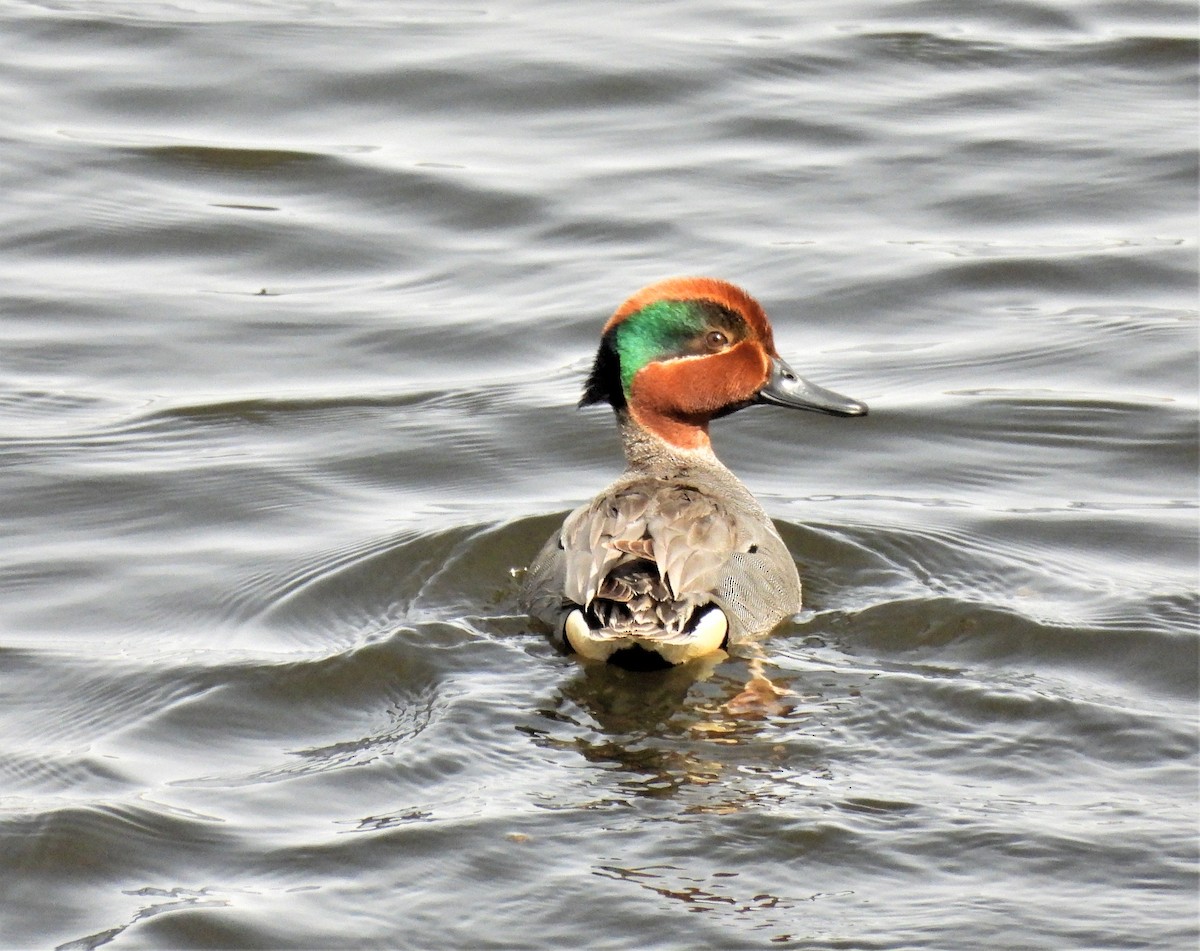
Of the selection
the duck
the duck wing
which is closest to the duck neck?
the duck

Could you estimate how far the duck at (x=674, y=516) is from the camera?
7539 millimetres

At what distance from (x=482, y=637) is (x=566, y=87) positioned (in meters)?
8.29

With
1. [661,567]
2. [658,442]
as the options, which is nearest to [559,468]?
[658,442]

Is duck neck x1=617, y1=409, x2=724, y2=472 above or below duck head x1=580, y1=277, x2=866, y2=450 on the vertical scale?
below

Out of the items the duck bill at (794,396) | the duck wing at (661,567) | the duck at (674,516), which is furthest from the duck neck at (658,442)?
the duck wing at (661,567)

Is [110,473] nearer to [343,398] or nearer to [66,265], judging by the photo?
[343,398]

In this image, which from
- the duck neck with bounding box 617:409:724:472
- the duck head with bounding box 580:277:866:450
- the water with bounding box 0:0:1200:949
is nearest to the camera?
the water with bounding box 0:0:1200:949

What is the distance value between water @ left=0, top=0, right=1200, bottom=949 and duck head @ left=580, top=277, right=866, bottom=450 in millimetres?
640

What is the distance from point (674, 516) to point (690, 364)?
1.09 m

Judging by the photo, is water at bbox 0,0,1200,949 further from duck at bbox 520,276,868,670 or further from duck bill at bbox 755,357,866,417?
duck bill at bbox 755,357,866,417

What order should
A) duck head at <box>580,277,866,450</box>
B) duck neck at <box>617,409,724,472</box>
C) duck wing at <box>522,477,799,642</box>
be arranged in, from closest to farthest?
duck wing at <box>522,477,799,642</box> → duck head at <box>580,277,866,450</box> → duck neck at <box>617,409,724,472</box>

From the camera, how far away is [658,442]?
29.8 ft

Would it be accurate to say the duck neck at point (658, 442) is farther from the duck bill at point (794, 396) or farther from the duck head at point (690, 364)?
the duck bill at point (794, 396)

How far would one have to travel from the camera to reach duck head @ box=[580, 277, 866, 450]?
28.7 feet
